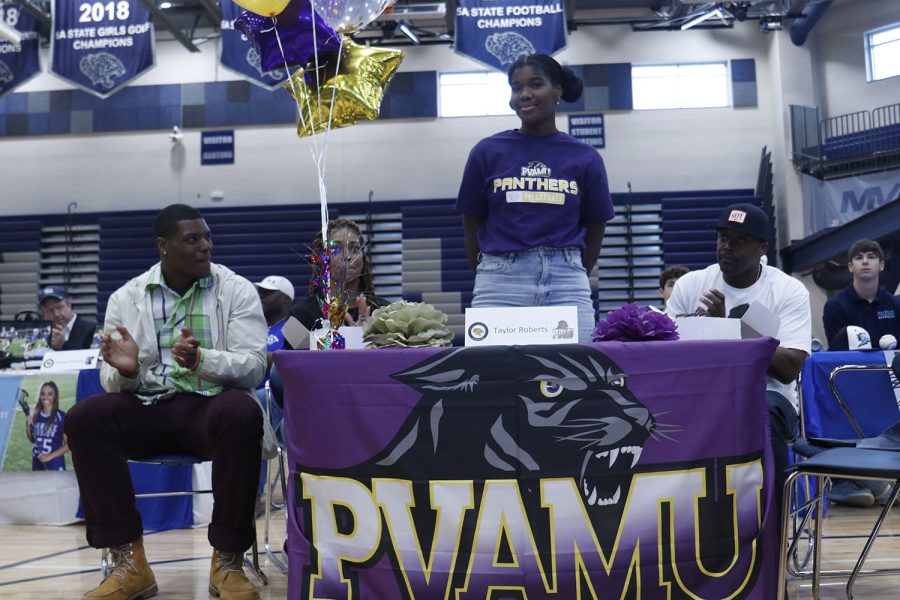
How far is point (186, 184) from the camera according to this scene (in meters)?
10.8

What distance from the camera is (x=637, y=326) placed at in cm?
195

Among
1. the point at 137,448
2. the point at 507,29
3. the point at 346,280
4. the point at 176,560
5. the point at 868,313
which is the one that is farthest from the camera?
the point at 507,29

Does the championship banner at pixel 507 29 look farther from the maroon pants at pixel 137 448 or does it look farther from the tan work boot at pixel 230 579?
the tan work boot at pixel 230 579

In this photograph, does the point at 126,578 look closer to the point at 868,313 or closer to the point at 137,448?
the point at 137,448

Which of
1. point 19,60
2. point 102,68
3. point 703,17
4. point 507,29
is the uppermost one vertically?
point 703,17

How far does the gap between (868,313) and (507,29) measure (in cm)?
392

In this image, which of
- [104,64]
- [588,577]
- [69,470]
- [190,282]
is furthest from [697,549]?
[104,64]

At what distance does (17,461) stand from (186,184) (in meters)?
6.79

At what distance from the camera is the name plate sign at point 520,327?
1.91 m

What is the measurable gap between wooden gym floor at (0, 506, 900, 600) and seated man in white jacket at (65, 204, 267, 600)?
25 centimetres

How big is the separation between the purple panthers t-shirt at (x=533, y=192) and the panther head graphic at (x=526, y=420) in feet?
2.17

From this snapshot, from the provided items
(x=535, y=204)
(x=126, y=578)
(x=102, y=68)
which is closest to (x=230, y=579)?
(x=126, y=578)

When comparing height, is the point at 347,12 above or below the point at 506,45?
below

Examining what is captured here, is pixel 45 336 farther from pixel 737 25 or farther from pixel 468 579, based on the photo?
pixel 737 25
